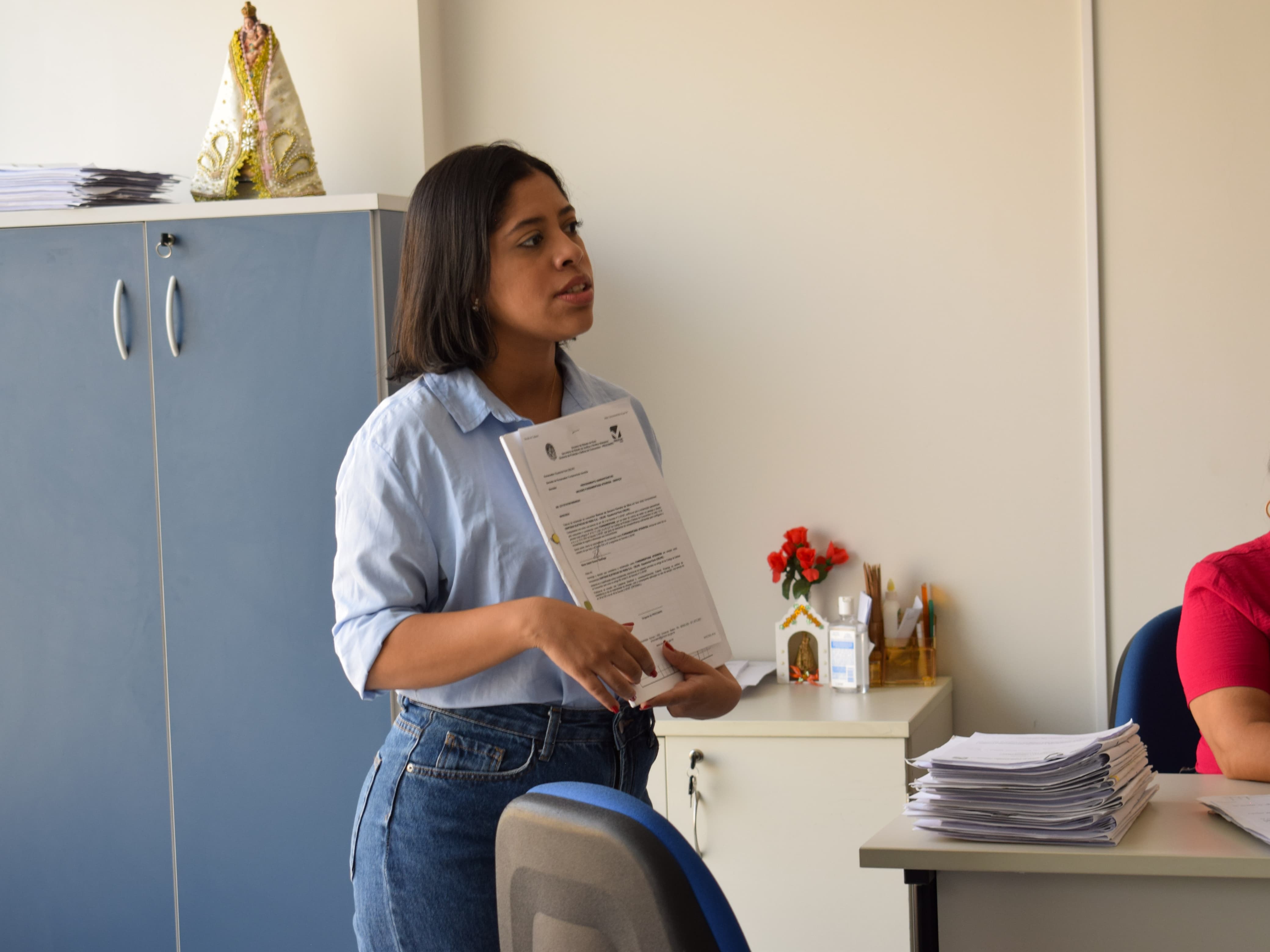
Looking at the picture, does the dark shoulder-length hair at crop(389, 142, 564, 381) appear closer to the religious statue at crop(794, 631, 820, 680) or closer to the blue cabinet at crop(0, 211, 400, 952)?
the blue cabinet at crop(0, 211, 400, 952)

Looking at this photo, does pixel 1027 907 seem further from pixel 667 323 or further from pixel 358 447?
pixel 667 323

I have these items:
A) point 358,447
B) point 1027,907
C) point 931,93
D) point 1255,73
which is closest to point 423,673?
point 358,447

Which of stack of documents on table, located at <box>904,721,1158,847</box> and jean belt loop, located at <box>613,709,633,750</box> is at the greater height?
jean belt loop, located at <box>613,709,633,750</box>

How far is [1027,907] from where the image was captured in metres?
1.33

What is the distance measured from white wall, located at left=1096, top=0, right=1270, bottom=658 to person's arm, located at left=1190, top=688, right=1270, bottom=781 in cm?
110

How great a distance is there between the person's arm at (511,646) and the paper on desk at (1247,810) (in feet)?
2.40

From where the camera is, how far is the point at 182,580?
2594 mm

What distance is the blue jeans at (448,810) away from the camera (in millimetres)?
1211

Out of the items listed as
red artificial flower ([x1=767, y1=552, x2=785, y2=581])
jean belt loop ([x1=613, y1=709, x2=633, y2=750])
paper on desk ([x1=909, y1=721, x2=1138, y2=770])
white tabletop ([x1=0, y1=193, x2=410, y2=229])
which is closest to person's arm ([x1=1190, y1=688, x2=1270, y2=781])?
paper on desk ([x1=909, y1=721, x2=1138, y2=770])

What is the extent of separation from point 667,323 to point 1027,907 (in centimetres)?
197

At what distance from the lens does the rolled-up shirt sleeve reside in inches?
48.4

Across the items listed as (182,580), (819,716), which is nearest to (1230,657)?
(819,716)

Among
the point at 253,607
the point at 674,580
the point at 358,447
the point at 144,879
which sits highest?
the point at 358,447

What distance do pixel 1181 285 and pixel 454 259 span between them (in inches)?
80.7
